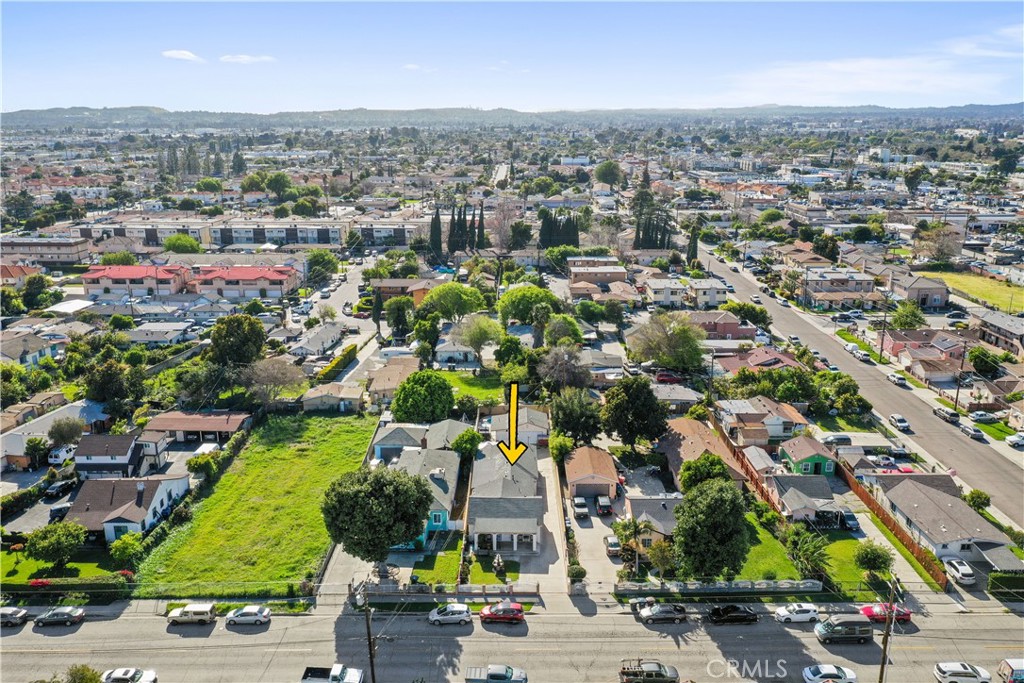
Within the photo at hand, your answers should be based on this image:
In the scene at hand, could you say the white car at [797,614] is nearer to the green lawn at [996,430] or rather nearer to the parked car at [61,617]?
the green lawn at [996,430]

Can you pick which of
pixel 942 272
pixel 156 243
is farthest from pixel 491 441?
pixel 156 243

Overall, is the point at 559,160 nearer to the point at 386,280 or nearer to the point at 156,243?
the point at 156,243

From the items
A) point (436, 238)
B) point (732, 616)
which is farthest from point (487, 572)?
A: point (436, 238)

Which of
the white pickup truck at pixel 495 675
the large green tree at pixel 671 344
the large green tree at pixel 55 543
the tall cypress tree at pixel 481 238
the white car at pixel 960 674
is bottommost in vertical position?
the white pickup truck at pixel 495 675

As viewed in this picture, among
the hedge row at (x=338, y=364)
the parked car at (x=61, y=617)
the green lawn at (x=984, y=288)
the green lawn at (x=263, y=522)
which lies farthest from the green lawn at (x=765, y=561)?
the green lawn at (x=984, y=288)

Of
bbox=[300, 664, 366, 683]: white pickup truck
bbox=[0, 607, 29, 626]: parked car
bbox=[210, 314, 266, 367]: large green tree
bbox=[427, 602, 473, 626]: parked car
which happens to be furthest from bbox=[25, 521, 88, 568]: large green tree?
bbox=[210, 314, 266, 367]: large green tree

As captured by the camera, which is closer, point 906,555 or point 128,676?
point 128,676

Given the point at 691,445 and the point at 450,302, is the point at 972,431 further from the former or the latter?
the point at 450,302
